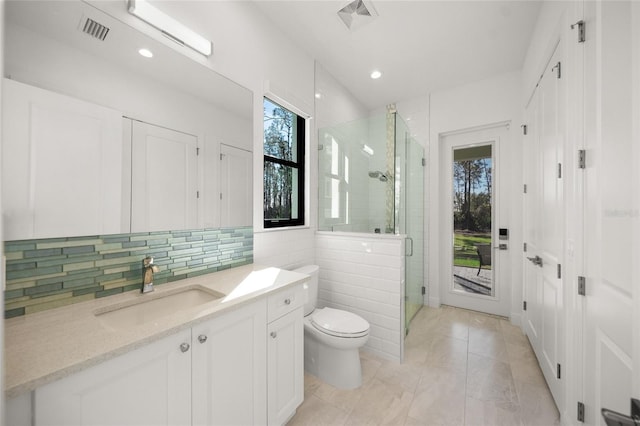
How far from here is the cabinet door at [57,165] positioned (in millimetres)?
947

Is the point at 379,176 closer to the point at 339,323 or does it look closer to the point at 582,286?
the point at 339,323

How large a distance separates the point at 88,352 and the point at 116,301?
47cm

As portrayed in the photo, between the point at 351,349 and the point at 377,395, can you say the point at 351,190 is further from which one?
the point at 377,395

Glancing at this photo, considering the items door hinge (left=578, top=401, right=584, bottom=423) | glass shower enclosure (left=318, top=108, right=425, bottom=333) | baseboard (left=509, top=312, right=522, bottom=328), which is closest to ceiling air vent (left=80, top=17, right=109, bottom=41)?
glass shower enclosure (left=318, top=108, right=425, bottom=333)

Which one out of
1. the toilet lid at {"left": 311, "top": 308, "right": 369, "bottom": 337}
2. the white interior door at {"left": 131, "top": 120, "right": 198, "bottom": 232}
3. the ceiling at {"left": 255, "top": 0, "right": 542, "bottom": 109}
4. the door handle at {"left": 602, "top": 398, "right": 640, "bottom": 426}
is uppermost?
the ceiling at {"left": 255, "top": 0, "right": 542, "bottom": 109}

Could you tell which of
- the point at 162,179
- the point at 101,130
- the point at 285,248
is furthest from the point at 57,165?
the point at 285,248

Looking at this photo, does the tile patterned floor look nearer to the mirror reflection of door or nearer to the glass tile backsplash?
the mirror reflection of door

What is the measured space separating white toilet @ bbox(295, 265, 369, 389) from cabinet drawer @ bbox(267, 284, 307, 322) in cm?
41

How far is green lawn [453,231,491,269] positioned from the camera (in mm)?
3127

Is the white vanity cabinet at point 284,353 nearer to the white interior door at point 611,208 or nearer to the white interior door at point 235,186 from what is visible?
the white interior door at point 235,186

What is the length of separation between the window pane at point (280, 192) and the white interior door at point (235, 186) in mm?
232

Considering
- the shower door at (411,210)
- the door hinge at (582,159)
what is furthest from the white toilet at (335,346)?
the door hinge at (582,159)

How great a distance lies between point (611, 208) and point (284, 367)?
1697 millimetres

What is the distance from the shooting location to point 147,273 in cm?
127
